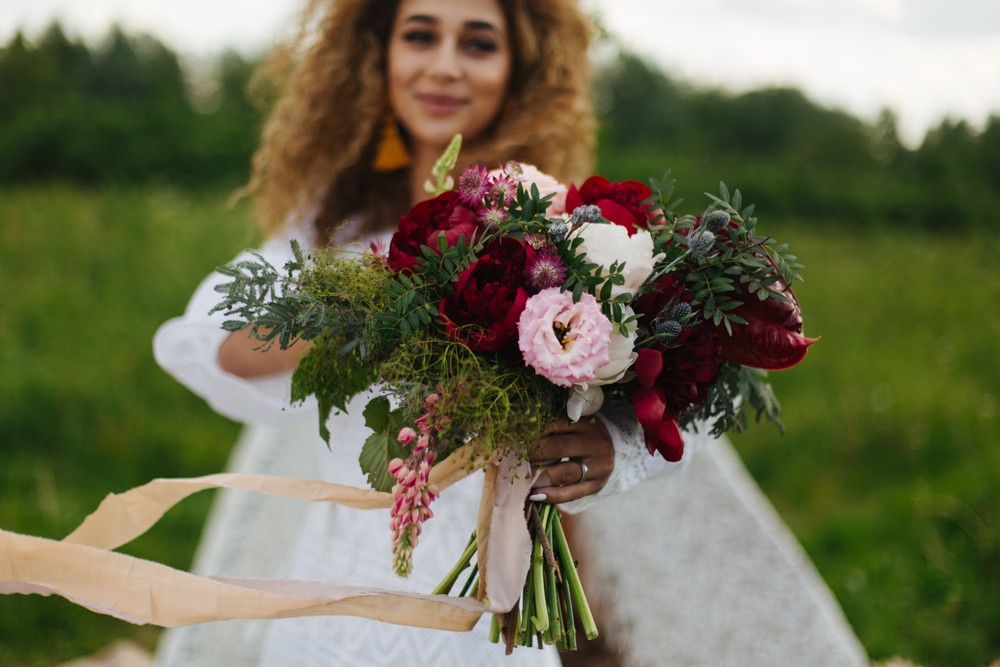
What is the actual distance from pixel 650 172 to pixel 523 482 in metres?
10.7

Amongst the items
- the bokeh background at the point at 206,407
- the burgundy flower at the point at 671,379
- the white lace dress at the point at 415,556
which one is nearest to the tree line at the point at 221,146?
the bokeh background at the point at 206,407

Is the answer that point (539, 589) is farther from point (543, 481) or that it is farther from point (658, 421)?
point (658, 421)

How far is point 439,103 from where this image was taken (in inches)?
87.7

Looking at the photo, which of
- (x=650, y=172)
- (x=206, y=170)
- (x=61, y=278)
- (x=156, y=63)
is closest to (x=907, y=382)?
(x=61, y=278)

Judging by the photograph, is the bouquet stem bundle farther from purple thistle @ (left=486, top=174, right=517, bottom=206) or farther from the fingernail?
purple thistle @ (left=486, top=174, right=517, bottom=206)

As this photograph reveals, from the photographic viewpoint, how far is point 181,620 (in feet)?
4.85

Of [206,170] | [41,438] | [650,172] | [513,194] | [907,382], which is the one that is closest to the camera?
[513,194]

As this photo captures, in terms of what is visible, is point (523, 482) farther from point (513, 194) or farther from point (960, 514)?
point (960, 514)

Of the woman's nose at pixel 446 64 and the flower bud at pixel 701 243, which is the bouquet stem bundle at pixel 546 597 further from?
the woman's nose at pixel 446 64

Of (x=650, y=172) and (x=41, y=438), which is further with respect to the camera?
(x=650, y=172)

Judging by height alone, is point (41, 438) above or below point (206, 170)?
below

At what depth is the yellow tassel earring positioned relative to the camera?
8.18ft

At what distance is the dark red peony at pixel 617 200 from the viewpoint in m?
1.43

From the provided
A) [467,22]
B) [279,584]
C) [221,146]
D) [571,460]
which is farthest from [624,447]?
[221,146]
